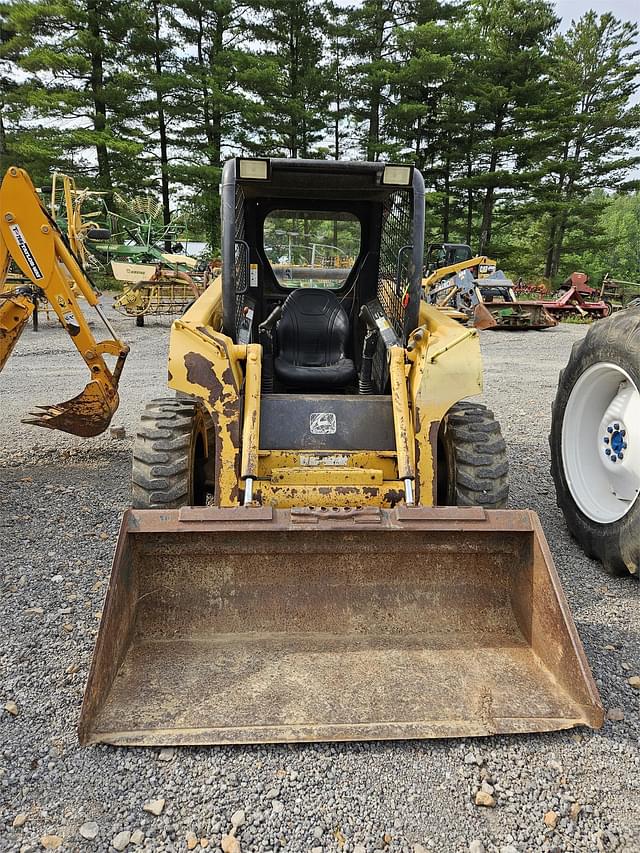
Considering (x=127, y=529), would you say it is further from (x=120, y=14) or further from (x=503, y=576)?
(x=120, y=14)

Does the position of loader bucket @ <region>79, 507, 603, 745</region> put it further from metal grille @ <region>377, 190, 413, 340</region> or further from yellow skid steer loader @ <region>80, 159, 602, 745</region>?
metal grille @ <region>377, 190, 413, 340</region>

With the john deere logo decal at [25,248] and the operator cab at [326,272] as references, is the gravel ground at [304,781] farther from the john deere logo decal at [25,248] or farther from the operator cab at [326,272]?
the john deere logo decal at [25,248]

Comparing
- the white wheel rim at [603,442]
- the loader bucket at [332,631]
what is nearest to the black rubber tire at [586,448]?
the white wheel rim at [603,442]

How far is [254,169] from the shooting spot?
337cm

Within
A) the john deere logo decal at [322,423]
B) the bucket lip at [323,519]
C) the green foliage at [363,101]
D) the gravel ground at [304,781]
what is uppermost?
the green foliage at [363,101]

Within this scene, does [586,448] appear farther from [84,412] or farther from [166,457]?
[84,412]

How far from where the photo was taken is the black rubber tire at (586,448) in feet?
10.7

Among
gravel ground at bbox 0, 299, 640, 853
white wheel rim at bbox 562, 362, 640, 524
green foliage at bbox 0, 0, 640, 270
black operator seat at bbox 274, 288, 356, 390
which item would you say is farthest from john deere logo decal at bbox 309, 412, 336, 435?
green foliage at bbox 0, 0, 640, 270

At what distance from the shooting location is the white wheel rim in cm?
351

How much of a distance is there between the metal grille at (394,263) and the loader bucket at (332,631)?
157 cm

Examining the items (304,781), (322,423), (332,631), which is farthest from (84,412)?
(304,781)

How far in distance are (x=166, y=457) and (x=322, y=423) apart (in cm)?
86

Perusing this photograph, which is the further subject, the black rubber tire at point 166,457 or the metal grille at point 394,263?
the metal grille at point 394,263

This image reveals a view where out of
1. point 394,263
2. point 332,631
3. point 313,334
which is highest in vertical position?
point 394,263
